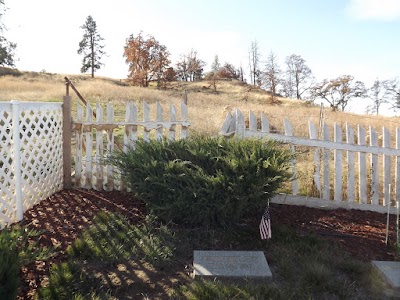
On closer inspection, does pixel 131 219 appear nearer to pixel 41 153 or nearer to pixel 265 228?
pixel 265 228

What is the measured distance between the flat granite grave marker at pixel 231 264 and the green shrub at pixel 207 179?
0.57 meters

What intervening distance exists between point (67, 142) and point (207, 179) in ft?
10.8

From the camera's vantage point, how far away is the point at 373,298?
2.97 metres

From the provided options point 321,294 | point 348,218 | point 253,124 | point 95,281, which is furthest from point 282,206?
point 95,281

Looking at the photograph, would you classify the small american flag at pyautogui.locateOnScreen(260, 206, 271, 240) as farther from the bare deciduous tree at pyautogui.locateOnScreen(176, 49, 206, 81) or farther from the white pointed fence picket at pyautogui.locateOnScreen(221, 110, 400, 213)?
the bare deciduous tree at pyautogui.locateOnScreen(176, 49, 206, 81)

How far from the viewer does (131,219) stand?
4496mm

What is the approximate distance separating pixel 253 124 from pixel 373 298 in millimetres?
2958

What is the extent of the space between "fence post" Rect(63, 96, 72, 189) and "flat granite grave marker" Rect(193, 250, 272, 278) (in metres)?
3.44

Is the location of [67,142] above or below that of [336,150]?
above

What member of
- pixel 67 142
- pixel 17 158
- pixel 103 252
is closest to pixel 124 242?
pixel 103 252

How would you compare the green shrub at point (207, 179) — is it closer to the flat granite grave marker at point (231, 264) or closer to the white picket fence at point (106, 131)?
the flat granite grave marker at point (231, 264)

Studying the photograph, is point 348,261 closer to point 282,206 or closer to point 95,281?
point 282,206

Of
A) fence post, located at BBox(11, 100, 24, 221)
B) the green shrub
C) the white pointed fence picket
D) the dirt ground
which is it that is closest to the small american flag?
the green shrub

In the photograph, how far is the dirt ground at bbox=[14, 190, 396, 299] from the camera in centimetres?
380
